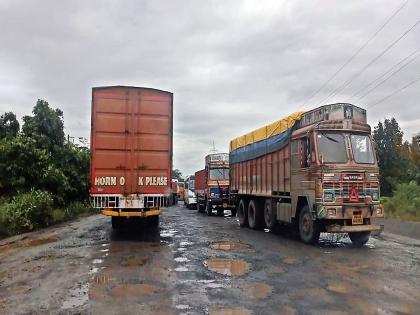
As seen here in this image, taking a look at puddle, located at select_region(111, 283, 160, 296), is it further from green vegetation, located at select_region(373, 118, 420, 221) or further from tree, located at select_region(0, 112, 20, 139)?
tree, located at select_region(0, 112, 20, 139)

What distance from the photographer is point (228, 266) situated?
8648mm

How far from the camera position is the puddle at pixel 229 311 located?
18.2ft

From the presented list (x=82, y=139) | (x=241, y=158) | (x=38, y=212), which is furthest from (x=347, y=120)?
(x=82, y=139)

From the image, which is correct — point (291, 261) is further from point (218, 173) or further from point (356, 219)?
point (218, 173)

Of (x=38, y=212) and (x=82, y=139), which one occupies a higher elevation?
(x=82, y=139)

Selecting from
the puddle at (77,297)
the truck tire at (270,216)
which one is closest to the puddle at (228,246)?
the truck tire at (270,216)

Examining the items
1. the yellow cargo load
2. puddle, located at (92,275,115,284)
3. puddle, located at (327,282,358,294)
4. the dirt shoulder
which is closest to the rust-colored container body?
the yellow cargo load

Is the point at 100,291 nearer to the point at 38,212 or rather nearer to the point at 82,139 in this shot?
the point at 38,212

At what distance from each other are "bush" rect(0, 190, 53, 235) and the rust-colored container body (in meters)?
4.25

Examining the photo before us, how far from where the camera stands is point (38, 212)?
1686 cm

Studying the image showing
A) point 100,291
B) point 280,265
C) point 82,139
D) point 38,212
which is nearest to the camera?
point 100,291

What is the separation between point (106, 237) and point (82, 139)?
31689mm

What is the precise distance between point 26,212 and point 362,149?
1141cm

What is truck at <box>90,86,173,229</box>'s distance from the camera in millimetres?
12914
